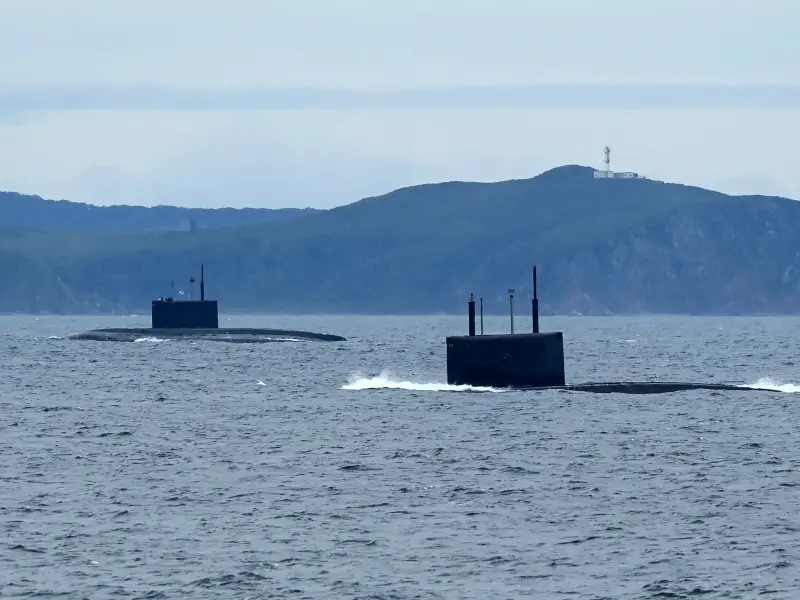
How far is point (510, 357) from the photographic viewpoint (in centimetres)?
6003

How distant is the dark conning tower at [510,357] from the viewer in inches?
2339

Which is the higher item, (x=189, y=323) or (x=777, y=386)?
(x=189, y=323)

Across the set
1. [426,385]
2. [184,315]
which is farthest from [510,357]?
[184,315]

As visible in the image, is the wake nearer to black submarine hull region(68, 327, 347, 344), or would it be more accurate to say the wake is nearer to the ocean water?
the ocean water

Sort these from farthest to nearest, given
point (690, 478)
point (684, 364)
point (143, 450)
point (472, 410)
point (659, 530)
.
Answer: point (684, 364) < point (472, 410) < point (143, 450) < point (690, 478) < point (659, 530)

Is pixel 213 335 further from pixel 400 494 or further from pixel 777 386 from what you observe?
pixel 400 494

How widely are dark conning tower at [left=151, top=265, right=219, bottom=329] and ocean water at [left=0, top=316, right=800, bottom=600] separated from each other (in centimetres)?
7040

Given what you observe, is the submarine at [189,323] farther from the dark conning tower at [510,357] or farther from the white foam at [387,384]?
the dark conning tower at [510,357]

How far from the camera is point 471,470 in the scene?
45219 mm

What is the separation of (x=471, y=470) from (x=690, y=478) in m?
6.06

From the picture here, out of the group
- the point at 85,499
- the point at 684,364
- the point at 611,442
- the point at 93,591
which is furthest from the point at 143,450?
the point at 684,364

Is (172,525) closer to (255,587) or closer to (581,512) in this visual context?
(255,587)

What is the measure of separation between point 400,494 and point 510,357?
19961 mm

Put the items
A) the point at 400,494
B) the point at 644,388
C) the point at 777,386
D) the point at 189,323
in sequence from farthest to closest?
the point at 189,323, the point at 777,386, the point at 644,388, the point at 400,494
